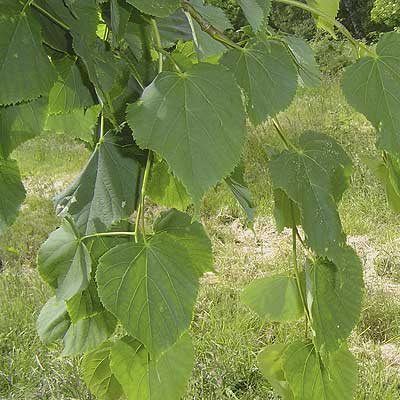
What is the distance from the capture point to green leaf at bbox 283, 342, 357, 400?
435 mm

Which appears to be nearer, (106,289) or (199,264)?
(106,289)

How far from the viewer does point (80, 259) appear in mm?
421

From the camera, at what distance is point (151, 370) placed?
0.43 m

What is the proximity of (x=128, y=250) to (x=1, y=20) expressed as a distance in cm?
14

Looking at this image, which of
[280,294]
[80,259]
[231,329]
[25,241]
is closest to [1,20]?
[80,259]

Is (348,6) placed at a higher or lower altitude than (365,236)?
lower

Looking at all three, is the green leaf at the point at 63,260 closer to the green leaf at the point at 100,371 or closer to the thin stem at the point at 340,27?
the green leaf at the point at 100,371

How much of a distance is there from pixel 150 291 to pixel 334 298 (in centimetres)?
12

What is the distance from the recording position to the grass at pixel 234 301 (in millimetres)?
1729

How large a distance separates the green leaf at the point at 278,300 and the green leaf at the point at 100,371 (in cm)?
12

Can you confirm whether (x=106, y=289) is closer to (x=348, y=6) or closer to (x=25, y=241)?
(x=25, y=241)

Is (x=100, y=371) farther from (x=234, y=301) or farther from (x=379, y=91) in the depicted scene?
(x=234, y=301)

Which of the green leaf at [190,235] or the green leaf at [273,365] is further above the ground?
the green leaf at [190,235]

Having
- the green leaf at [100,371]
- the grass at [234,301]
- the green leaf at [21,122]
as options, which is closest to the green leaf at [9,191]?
the green leaf at [21,122]
